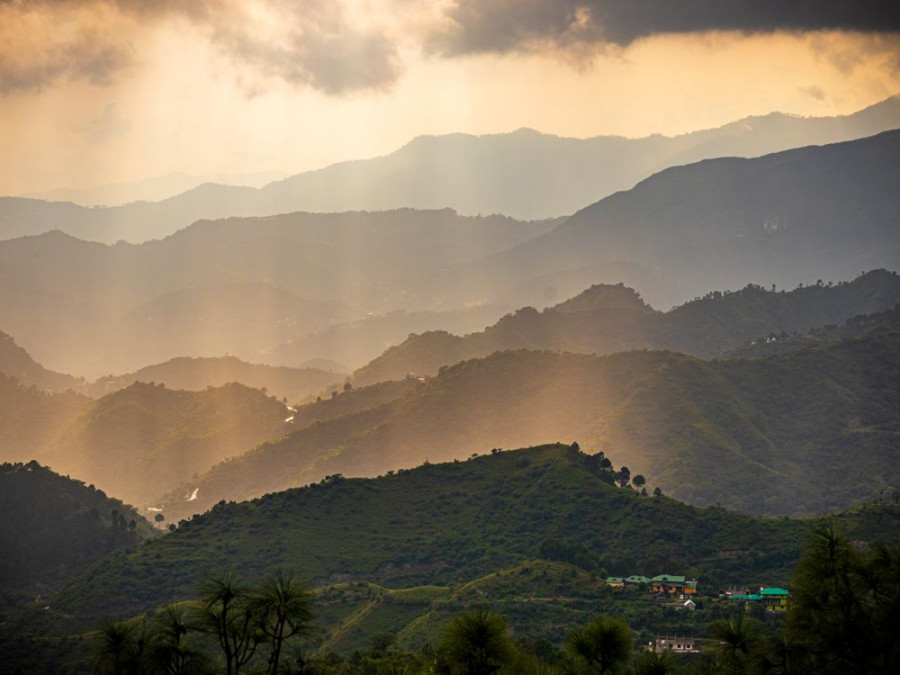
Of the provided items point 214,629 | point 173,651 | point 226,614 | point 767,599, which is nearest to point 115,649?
point 173,651

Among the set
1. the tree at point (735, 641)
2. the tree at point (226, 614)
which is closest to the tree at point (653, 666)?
the tree at point (735, 641)

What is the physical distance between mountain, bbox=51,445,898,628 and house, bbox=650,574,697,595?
2.85m

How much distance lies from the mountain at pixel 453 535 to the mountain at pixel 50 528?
22.9m

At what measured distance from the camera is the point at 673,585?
112312 millimetres

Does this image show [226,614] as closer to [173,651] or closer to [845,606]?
[173,651]

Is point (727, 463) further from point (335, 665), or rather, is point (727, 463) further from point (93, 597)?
point (335, 665)

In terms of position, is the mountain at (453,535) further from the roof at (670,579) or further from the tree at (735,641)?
the tree at (735,641)

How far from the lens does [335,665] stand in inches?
2990

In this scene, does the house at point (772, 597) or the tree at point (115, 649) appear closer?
the tree at point (115, 649)

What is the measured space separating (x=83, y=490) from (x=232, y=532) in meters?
50.6

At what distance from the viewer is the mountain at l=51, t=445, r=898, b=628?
4852 inches

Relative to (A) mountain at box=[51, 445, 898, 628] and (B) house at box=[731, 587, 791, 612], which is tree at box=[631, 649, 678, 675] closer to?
(B) house at box=[731, 587, 791, 612]

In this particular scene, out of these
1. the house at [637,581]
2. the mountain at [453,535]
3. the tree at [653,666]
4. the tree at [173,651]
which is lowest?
the tree at [653,666]

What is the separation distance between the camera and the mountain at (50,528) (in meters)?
160
